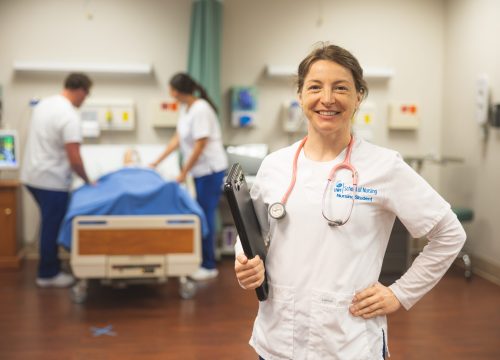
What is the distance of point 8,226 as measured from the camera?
14.8 feet

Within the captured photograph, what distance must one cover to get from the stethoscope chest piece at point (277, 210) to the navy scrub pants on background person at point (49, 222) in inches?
122

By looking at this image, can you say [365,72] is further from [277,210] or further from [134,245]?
[277,210]

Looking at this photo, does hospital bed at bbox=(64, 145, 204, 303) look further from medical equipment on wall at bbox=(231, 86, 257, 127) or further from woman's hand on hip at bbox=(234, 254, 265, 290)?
woman's hand on hip at bbox=(234, 254, 265, 290)

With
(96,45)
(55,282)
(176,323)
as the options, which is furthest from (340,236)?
(96,45)

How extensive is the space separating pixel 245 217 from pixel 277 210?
0.25ft

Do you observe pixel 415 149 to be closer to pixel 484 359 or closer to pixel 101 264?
pixel 484 359

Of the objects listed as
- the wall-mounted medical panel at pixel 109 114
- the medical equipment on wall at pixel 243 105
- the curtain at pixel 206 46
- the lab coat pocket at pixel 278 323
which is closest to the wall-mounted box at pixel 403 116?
the medical equipment on wall at pixel 243 105

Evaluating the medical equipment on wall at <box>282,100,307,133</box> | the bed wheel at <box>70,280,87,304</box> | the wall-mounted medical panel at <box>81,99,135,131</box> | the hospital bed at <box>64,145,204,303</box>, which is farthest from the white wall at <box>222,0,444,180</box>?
the bed wheel at <box>70,280,87,304</box>

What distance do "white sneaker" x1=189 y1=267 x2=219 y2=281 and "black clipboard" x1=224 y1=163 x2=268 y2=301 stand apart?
3020mm

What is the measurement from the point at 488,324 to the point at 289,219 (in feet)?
8.52

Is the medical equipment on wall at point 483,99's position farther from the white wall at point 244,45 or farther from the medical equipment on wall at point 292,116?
the medical equipment on wall at point 292,116

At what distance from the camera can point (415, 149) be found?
5316mm

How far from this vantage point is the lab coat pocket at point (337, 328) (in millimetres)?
1179

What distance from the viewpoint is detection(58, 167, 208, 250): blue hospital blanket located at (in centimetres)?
344
